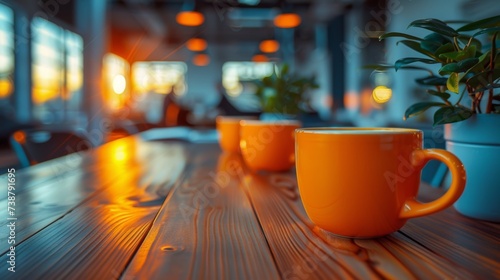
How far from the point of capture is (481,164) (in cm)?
46

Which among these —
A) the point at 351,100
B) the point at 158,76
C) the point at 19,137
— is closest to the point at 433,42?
the point at 19,137

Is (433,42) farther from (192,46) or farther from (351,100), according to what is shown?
(192,46)

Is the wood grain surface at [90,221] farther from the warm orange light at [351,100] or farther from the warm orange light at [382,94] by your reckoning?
the warm orange light at [351,100]

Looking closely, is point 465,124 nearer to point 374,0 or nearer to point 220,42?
point 374,0

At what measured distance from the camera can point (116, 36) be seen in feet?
41.9

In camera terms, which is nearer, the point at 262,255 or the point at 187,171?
the point at 262,255

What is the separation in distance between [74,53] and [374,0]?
18.8 feet

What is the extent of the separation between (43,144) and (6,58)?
5383 mm

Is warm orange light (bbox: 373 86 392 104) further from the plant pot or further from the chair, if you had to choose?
the plant pot

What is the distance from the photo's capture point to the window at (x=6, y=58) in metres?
5.43

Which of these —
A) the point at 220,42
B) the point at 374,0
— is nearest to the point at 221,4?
the point at 374,0

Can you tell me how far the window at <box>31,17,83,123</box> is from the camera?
6.44 meters

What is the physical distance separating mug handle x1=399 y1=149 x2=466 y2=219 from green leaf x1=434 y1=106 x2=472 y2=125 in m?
0.09

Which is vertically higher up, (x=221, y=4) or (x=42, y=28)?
(x=221, y=4)
